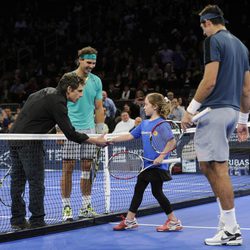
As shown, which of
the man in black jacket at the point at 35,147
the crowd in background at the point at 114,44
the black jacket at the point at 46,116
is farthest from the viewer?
the crowd in background at the point at 114,44

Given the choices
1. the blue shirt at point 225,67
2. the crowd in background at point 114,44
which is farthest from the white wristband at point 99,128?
the crowd in background at point 114,44

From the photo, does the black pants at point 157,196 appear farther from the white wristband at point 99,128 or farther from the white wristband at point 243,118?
the white wristband at point 243,118

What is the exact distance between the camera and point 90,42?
26625mm

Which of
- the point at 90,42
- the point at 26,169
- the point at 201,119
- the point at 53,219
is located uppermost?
the point at 90,42

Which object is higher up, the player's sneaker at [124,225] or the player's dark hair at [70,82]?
the player's dark hair at [70,82]

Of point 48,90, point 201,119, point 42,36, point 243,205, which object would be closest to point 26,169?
point 48,90

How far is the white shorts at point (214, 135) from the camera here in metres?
6.55

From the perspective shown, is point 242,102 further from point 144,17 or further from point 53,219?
point 144,17

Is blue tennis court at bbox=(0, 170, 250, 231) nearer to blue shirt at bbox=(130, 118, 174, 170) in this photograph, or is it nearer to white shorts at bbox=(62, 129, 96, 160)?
white shorts at bbox=(62, 129, 96, 160)

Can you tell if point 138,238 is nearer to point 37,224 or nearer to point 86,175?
point 37,224

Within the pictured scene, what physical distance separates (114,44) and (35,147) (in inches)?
721

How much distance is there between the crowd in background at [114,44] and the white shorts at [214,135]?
11.3m

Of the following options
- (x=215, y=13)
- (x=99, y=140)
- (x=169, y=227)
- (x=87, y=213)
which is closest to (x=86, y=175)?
(x=87, y=213)

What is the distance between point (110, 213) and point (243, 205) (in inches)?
94.3
